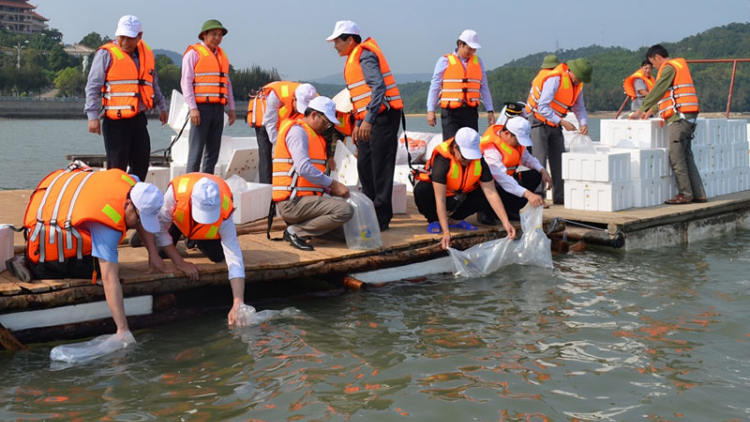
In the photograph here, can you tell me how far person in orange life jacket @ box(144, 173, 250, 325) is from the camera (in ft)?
20.4

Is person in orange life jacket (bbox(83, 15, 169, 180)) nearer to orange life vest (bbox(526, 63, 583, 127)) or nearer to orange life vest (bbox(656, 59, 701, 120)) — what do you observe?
orange life vest (bbox(526, 63, 583, 127))

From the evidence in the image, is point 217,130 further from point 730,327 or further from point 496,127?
point 730,327

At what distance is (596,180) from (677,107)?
1640 mm

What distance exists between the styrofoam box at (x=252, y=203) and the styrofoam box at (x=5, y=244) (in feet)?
7.98

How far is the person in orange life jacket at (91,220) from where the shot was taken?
559 cm

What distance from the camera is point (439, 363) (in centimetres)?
584

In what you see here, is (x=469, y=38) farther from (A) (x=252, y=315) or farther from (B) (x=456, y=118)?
(A) (x=252, y=315)

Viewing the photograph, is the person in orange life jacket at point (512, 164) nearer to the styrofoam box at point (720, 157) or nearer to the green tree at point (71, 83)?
the styrofoam box at point (720, 157)

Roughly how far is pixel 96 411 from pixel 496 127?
17.6ft

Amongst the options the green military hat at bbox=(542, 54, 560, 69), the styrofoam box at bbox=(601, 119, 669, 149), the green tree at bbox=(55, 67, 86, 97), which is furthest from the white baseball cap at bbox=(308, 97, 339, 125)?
the green tree at bbox=(55, 67, 86, 97)

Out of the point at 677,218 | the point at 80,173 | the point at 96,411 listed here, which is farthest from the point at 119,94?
the point at 677,218

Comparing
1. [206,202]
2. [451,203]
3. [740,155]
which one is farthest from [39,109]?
[206,202]

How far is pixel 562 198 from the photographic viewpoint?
1073 centimetres

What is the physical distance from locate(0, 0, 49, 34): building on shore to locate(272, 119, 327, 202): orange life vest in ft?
586
